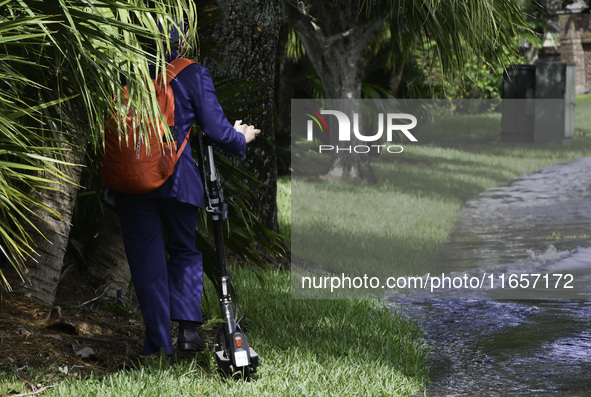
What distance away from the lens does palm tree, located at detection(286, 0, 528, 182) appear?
5.85m

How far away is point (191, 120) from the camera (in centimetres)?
410

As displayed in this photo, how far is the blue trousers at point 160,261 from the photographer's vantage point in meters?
4.15

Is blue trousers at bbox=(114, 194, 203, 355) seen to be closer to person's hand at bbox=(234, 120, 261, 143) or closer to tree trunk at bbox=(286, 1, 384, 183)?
person's hand at bbox=(234, 120, 261, 143)

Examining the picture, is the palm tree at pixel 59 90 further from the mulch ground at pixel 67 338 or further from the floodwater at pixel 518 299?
the floodwater at pixel 518 299

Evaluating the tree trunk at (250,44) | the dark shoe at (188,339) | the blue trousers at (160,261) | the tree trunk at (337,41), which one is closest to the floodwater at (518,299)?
the dark shoe at (188,339)

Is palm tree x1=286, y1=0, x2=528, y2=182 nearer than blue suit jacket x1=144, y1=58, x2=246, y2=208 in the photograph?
No

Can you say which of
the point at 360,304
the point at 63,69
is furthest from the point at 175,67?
the point at 360,304

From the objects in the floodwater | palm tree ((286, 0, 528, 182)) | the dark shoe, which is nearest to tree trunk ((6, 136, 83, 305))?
the dark shoe

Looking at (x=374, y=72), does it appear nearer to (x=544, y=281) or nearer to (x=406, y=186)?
(x=406, y=186)

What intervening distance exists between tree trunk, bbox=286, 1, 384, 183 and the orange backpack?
656 cm

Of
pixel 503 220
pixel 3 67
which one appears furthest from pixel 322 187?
pixel 3 67

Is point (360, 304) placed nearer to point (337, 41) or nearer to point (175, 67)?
point (175, 67)

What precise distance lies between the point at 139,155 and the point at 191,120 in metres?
0.35

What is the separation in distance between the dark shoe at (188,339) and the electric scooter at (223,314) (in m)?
0.13
